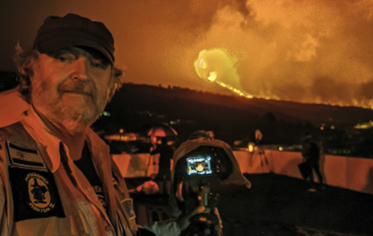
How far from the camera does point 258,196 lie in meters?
8.15

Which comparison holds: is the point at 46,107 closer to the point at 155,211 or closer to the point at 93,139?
the point at 93,139

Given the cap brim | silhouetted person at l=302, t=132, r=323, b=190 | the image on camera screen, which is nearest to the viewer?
the cap brim

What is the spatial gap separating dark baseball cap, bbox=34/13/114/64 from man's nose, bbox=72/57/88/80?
70mm

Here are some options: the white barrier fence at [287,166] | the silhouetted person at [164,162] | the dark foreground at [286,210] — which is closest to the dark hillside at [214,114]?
the white barrier fence at [287,166]

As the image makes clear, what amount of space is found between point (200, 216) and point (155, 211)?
3012 millimetres

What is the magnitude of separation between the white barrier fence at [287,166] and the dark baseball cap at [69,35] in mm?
6120

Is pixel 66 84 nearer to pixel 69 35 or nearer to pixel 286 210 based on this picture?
pixel 69 35

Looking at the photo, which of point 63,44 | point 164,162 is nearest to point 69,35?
point 63,44

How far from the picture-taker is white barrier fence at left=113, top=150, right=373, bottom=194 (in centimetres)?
838

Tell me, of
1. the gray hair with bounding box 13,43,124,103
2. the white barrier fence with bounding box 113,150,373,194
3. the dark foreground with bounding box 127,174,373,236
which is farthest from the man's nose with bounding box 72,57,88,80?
the white barrier fence with bounding box 113,150,373,194

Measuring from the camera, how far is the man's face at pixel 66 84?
1.37m

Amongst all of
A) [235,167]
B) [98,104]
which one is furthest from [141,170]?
[98,104]

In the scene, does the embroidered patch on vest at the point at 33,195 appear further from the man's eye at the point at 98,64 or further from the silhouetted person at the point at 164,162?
the silhouetted person at the point at 164,162

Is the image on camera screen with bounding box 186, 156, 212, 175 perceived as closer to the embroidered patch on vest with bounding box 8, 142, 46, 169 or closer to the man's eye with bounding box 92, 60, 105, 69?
the man's eye with bounding box 92, 60, 105, 69
